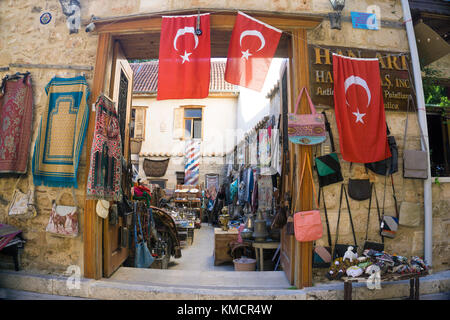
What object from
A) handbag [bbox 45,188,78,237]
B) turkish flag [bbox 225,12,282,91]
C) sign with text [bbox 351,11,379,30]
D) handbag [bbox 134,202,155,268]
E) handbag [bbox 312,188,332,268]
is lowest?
handbag [bbox 134,202,155,268]

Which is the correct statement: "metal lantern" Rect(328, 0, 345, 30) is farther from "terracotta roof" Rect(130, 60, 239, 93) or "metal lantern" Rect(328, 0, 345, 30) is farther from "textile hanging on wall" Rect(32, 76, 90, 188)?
"terracotta roof" Rect(130, 60, 239, 93)

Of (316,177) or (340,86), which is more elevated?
(340,86)

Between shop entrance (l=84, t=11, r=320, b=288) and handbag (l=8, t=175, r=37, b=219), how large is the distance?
1.01 meters

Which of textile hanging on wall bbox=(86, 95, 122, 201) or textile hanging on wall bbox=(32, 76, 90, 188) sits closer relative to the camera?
textile hanging on wall bbox=(86, 95, 122, 201)

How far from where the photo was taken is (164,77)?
3592 mm

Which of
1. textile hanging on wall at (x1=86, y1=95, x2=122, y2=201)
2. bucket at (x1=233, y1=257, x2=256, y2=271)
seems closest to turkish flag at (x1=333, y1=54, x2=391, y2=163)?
bucket at (x1=233, y1=257, x2=256, y2=271)

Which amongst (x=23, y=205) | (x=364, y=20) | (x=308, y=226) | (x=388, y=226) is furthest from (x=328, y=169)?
(x=23, y=205)

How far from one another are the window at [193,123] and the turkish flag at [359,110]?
12125 millimetres

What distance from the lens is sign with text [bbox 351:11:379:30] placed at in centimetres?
395

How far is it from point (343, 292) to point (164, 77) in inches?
145

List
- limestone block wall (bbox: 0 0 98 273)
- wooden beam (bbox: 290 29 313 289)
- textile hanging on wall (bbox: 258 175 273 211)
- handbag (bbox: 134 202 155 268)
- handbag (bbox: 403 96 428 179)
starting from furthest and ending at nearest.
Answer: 1. textile hanging on wall (bbox: 258 175 273 211)
2. handbag (bbox: 134 202 155 268)
3. limestone block wall (bbox: 0 0 98 273)
4. handbag (bbox: 403 96 428 179)
5. wooden beam (bbox: 290 29 313 289)

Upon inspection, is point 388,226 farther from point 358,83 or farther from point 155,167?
point 155,167
